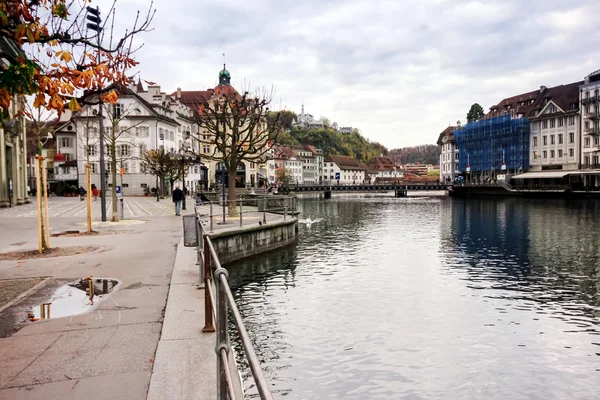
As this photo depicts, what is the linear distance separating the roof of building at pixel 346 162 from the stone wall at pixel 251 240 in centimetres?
15509

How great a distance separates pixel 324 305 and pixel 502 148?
9774 cm

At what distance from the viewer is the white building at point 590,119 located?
84.6 metres

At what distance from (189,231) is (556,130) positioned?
94.6 metres

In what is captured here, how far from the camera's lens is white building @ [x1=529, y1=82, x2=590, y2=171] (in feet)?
294

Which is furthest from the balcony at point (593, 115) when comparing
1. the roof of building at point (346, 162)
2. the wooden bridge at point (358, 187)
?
the roof of building at point (346, 162)

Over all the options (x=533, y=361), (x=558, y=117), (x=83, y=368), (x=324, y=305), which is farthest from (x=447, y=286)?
(x=558, y=117)

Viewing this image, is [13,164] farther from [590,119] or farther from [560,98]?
[560,98]

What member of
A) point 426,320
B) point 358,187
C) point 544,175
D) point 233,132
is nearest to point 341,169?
point 358,187

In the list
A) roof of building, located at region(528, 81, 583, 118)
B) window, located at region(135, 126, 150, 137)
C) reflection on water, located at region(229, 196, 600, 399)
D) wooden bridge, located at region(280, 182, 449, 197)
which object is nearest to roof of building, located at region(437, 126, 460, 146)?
wooden bridge, located at region(280, 182, 449, 197)

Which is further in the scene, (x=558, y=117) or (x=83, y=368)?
(x=558, y=117)

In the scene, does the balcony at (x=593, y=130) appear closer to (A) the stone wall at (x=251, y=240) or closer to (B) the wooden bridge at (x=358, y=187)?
(B) the wooden bridge at (x=358, y=187)

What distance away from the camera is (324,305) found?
1553 centimetres

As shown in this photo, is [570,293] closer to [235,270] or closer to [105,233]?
[235,270]

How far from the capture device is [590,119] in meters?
85.6
